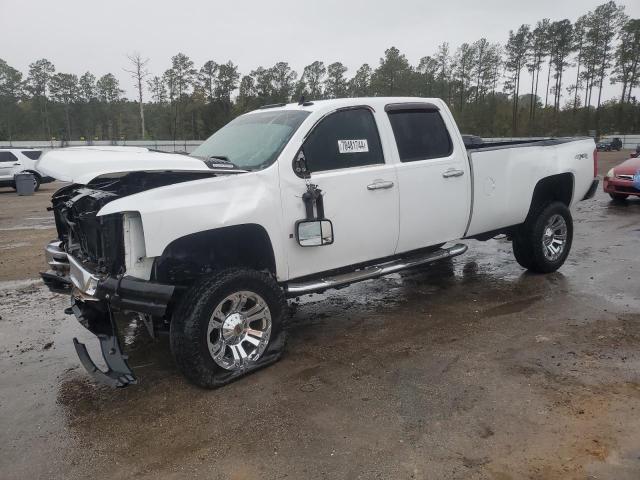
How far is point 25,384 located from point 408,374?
288cm

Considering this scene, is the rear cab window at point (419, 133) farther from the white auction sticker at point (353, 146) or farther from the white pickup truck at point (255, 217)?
the white auction sticker at point (353, 146)

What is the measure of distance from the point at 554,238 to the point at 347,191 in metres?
3.44

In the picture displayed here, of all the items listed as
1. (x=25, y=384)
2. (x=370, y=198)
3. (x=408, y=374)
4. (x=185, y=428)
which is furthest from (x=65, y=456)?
(x=370, y=198)

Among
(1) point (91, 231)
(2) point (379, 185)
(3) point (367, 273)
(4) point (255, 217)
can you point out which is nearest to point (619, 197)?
(2) point (379, 185)

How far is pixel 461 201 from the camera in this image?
16.9 ft

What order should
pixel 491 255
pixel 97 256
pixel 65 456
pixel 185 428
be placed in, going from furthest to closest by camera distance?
1. pixel 491 255
2. pixel 97 256
3. pixel 185 428
4. pixel 65 456

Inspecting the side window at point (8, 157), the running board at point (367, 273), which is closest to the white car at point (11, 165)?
the side window at point (8, 157)

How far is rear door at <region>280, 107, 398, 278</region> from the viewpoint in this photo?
4094 millimetres

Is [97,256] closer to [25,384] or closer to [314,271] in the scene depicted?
[25,384]

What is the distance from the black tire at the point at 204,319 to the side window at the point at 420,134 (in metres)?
1.87

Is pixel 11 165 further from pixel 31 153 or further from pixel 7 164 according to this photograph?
pixel 31 153

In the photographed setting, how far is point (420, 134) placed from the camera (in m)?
5.00

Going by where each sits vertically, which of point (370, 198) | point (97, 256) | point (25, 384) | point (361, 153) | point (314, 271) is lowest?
point (25, 384)

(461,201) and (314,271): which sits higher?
(461,201)
